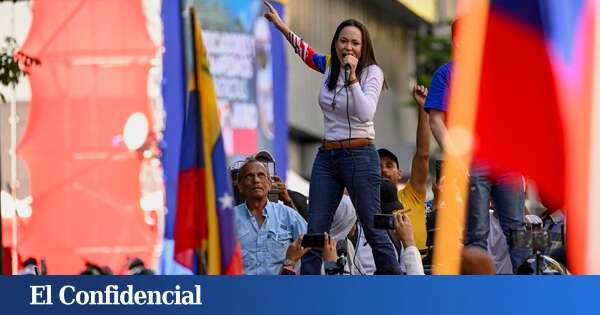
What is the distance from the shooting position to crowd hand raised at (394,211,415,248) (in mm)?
9703

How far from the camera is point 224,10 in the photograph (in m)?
27.1

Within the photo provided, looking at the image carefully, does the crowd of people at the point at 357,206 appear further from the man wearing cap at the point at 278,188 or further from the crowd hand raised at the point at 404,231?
the man wearing cap at the point at 278,188

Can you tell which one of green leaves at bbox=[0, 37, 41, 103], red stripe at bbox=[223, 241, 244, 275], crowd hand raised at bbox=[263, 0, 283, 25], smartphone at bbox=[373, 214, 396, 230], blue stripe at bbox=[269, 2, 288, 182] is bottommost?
red stripe at bbox=[223, 241, 244, 275]

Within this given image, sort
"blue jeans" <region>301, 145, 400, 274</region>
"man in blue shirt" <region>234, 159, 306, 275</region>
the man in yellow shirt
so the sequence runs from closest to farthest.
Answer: "blue jeans" <region>301, 145, 400, 274</region>, "man in blue shirt" <region>234, 159, 306, 275</region>, the man in yellow shirt

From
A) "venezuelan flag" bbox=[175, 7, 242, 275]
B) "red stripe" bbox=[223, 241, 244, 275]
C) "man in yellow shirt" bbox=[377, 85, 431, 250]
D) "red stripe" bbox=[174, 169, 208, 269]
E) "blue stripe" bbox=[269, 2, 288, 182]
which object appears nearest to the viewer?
"red stripe" bbox=[223, 241, 244, 275]

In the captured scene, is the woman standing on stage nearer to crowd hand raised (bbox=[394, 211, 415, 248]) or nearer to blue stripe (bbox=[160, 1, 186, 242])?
crowd hand raised (bbox=[394, 211, 415, 248])

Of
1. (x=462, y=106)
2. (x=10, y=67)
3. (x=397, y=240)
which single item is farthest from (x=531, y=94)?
(x=10, y=67)

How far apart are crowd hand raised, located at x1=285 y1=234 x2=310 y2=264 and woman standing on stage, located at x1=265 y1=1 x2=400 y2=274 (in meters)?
0.03

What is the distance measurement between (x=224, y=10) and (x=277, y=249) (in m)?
16.7

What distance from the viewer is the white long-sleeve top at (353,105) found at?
1000 centimetres

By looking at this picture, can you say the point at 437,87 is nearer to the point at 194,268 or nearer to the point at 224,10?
the point at 194,268

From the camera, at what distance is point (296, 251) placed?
9.96 meters

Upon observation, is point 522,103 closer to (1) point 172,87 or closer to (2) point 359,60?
(2) point 359,60

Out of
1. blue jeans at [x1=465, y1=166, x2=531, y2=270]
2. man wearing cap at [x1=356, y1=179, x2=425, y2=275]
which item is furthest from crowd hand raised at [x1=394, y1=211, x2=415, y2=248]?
blue jeans at [x1=465, y1=166, x2=531, y2=270]
